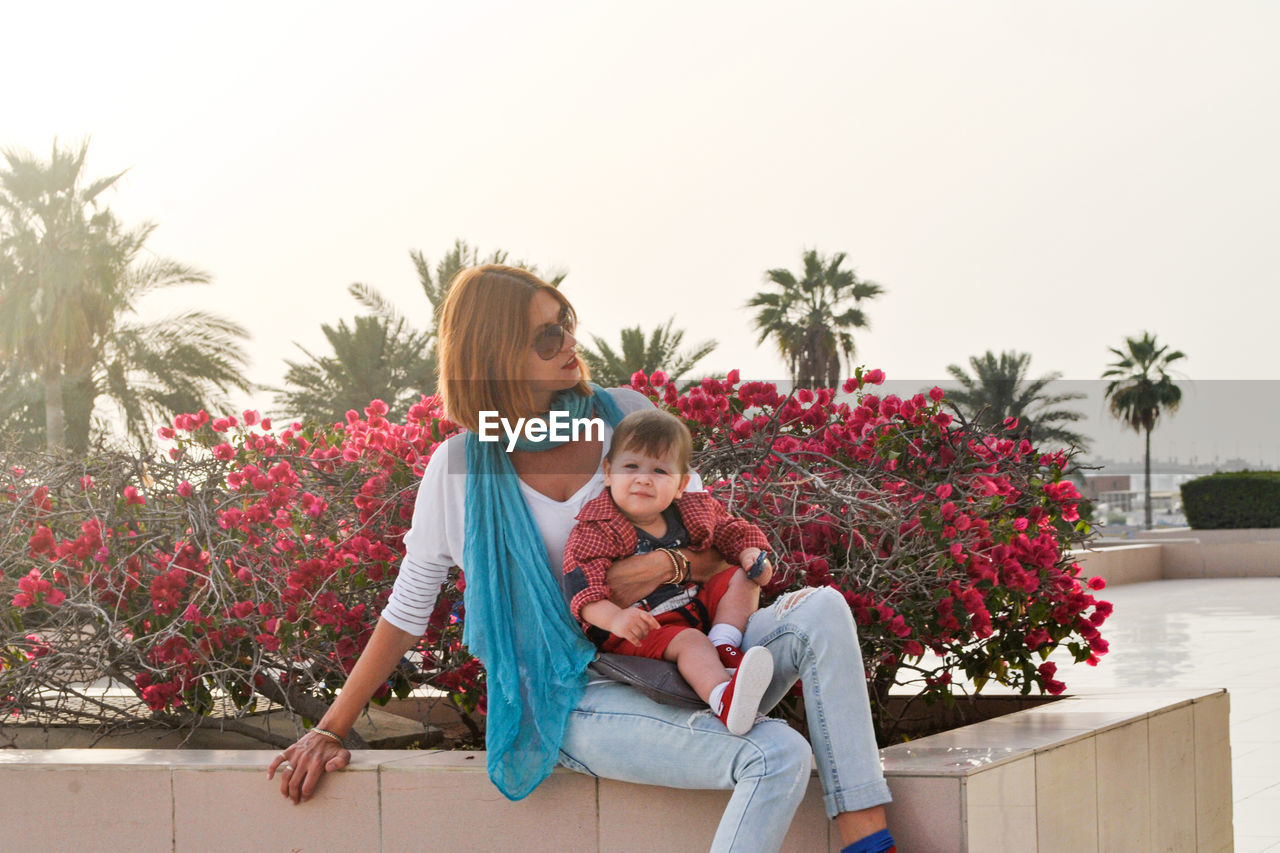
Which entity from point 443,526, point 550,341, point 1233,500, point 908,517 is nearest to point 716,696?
point 443,526

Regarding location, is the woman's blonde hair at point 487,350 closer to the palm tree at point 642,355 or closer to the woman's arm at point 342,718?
the woman's arm at point 342,718

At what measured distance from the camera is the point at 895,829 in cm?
265

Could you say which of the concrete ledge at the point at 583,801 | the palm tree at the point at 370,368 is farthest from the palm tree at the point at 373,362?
the concrete ledge at the point at 583,801

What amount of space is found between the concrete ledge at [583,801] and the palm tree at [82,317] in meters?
18.2

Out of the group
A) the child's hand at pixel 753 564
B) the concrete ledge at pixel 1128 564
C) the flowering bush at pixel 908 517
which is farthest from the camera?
the concrete ledge at pixel 1128 564

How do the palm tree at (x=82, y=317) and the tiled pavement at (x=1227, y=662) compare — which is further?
the palm tree at (x=82, y=317)

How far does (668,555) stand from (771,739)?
1.50ft

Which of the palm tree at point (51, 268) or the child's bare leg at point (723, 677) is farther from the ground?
the palm tree at point (51, 268)

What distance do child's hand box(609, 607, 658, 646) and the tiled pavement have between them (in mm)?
2802

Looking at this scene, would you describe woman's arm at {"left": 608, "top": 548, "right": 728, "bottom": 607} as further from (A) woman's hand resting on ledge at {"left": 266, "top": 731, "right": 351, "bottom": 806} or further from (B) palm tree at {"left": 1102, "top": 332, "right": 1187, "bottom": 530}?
(B) palm tree at {"left": 1102, "top": 332, "right": 1187, "bottom": 530}

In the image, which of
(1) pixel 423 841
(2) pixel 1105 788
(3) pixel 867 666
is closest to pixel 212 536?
(1) pixel 423 841

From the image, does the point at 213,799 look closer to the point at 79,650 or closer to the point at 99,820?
the point at 99,820

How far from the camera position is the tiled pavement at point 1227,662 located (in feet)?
16.9

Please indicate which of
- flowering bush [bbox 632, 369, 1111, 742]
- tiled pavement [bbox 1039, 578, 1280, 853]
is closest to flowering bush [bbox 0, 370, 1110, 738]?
flowering bush [bbox 632, 369, 1111, 742]
